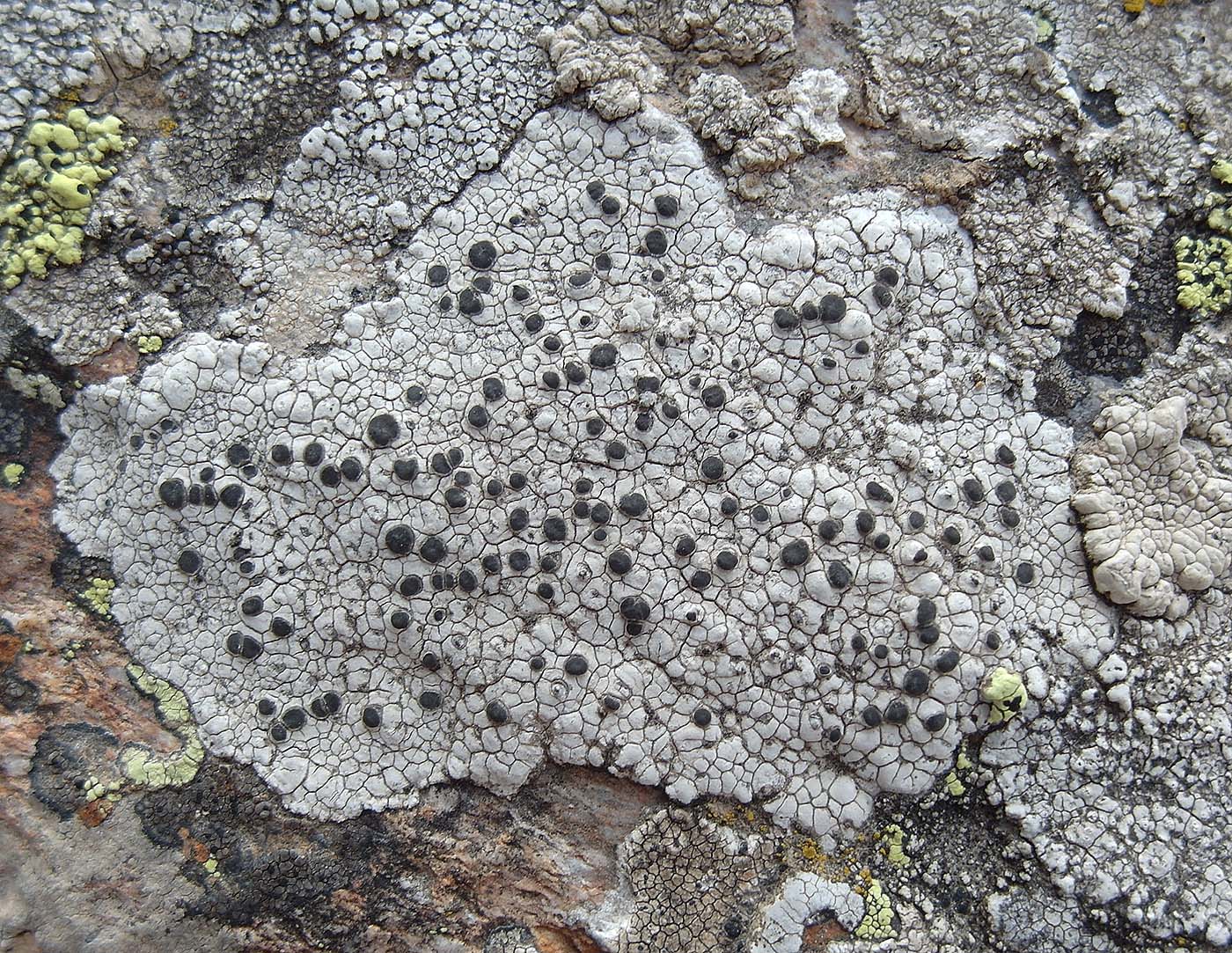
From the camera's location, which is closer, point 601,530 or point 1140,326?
point 601,530

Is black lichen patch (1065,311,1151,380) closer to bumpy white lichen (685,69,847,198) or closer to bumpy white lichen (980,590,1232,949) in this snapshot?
bumpy white lichen (980,590,1232,949)

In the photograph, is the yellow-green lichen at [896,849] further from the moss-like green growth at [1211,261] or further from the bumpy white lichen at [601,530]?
the moss-like green growth at [1211,261]

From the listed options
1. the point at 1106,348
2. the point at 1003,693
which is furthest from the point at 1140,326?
the point at 1003,693

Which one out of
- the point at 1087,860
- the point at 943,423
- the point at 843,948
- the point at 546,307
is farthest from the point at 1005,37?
the point at 843,948

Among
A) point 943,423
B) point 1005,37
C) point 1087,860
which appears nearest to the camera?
point 1087,860

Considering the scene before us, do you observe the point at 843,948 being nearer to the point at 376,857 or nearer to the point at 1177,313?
the point at 376,857

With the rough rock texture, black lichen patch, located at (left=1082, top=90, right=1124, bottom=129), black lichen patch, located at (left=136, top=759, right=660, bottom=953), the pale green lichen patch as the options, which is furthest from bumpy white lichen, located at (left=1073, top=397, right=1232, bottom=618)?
the pale green lichen patch

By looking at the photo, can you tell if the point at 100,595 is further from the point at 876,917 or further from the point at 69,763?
the point at 876,917
